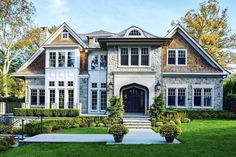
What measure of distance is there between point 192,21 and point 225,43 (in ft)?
17.1

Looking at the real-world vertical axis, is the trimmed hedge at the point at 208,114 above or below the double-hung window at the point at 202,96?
below

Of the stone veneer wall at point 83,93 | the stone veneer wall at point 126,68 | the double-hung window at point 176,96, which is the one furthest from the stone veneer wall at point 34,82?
the double-hung window at point 176,96

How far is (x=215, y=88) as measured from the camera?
87.0ft

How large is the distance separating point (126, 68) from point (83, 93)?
16.3 ft

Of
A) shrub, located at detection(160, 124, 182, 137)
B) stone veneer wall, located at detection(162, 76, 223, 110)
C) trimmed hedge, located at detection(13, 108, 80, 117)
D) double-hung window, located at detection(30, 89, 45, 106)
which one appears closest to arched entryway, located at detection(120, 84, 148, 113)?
stone veneer wall, located at detection(162, 76, 223, 110)

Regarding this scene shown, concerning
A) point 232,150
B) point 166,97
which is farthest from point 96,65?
point 232,150

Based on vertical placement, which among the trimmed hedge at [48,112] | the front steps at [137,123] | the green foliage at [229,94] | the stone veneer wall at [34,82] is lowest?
the front steps at [137,123]

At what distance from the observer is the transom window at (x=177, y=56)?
27.3 metres

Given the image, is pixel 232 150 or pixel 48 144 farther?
pixel 48 144

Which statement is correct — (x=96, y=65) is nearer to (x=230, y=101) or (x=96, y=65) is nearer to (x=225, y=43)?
(x=230, y=101)

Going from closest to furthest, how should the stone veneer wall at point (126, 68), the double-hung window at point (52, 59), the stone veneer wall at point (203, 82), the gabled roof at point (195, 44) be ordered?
the stone veneer wall at point (126, 68), the stone veneer wall at point (203, 82), the gabled roof at point (195, 44), the double-hung window at point (52, 59)

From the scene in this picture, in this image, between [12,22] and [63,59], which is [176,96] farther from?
[12,22]

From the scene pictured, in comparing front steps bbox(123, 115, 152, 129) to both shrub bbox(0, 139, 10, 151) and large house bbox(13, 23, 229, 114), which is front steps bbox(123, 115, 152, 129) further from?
shrub bbox(0, 139, 10, 151)

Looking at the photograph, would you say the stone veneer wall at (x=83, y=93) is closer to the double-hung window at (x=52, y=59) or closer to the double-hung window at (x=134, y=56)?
the double-hung window at (x=52, y=59)
